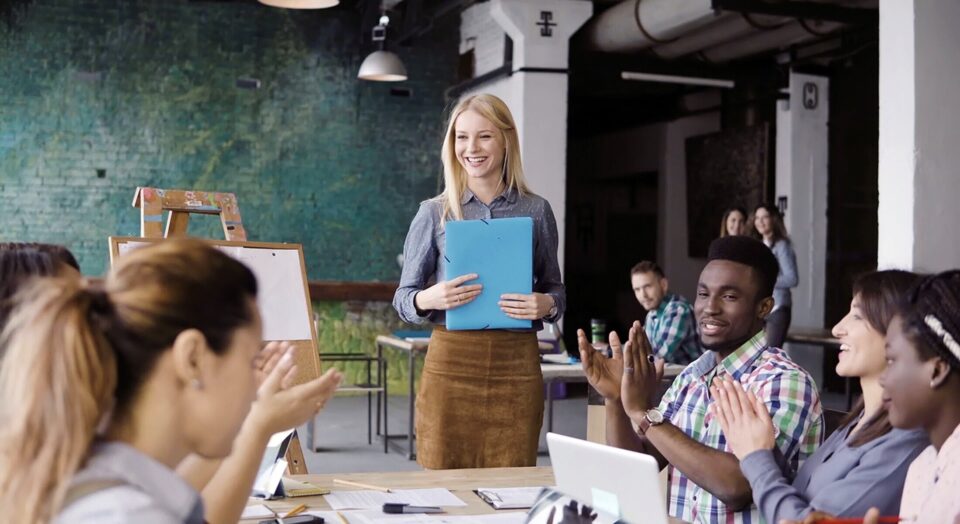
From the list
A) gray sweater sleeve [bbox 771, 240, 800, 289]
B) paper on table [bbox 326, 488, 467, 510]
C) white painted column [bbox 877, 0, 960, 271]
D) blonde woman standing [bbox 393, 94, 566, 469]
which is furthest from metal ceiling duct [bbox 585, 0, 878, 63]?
paper on table [bbox 326, 488, 467, 510]

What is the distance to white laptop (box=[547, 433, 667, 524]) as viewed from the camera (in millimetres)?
1411

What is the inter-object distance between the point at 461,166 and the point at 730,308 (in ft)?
3.19

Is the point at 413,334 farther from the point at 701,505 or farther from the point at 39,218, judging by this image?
the point at 701,505

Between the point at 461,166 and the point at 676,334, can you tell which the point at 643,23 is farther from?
the point at 461,166

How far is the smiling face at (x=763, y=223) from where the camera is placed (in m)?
7.73

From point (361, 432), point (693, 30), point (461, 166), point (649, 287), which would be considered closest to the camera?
point (461, 166)

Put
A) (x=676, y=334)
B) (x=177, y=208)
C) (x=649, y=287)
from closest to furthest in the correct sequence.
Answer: (x=177, y=208)
(x=676, y=334)
(x=649, y=287)

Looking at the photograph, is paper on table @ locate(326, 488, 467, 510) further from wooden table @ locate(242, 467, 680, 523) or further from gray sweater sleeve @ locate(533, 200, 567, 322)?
gray sweater sleeve @ locate(533, 200, 567, 322)

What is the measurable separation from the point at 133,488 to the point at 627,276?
12.7 meters

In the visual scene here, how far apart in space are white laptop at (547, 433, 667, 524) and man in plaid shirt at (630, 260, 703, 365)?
405 centimetres

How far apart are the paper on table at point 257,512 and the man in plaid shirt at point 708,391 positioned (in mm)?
717

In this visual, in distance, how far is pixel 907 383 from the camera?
154 centimetres

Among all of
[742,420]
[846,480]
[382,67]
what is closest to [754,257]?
[742,420]

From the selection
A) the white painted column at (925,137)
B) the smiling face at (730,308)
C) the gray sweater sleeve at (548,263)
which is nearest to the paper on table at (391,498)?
the smiling face at (730,308)
